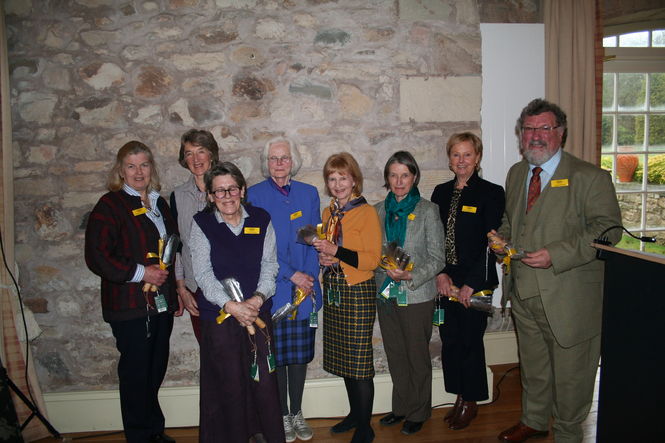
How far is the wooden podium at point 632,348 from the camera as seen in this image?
74.0 inches

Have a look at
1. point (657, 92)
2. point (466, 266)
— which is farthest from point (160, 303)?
point (657, 92)

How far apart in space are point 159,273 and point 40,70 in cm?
181

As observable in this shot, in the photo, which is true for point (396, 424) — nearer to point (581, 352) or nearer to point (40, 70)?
point (581, 352)

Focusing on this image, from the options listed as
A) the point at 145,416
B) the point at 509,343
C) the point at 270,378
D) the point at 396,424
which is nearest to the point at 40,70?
the point at 145,416

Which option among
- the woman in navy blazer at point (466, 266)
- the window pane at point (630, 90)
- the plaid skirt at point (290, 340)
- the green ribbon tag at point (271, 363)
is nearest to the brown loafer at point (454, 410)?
the woman in navy blazer at point (466, 266)

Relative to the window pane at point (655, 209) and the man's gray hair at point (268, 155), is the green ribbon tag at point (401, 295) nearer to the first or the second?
the man's gray hair at point (268, 155)

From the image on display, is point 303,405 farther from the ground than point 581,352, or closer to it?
closer to it

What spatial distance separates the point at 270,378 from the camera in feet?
8.11

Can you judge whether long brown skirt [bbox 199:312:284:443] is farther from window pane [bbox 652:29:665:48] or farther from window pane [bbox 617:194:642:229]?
window pane [bbox 652:29:665:48]

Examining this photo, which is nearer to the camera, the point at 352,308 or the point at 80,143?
the point at 352,308

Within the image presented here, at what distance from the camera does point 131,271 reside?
8.35ft

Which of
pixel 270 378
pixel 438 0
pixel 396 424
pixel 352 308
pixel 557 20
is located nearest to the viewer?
pixel 270 378

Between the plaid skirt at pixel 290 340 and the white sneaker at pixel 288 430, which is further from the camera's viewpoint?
the white sneaker at pixel 288 430

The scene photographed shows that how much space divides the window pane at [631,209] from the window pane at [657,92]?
3.13 ft
